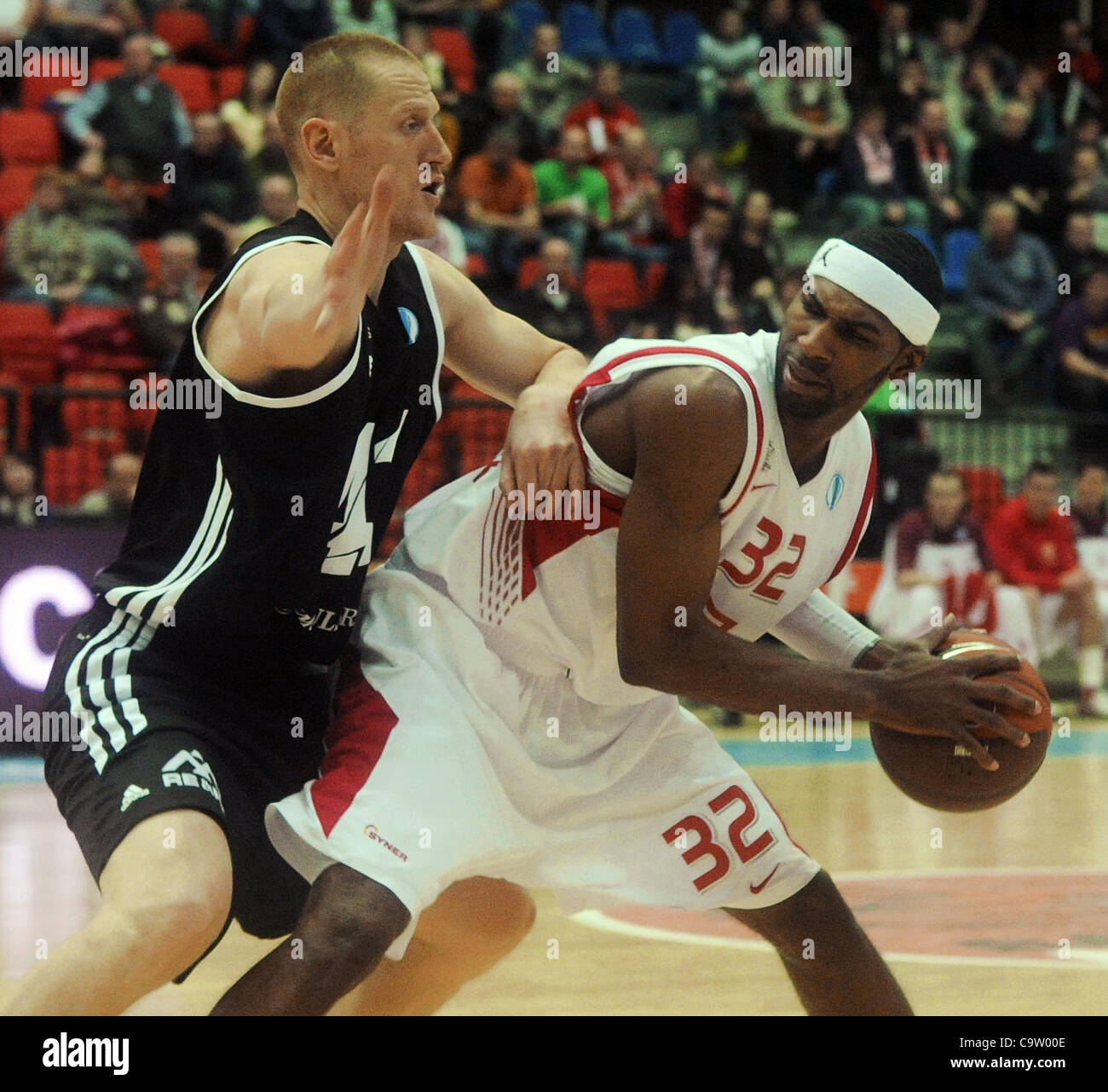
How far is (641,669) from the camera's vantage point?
10.2 ft

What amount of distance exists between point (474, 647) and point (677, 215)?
9958 millimetres

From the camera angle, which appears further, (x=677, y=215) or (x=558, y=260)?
(x=677, y=215)

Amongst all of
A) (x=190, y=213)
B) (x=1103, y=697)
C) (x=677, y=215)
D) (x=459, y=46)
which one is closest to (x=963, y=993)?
(x=1103, y=697)

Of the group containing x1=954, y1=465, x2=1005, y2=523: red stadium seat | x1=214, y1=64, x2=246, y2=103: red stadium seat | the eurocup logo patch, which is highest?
x1=214, y1=64, x2=246, y2=103: red stadium seat

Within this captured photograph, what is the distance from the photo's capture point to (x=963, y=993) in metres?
4.41

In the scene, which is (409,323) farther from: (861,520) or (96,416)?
(96,416)

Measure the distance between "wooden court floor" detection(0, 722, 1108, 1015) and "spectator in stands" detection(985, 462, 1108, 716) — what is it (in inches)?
132

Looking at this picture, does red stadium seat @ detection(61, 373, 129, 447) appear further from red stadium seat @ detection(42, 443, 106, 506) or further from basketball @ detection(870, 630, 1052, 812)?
basketball @ detection(870, 630, 1052, 812)

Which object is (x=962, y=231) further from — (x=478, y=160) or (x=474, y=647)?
(x=474, y=647)

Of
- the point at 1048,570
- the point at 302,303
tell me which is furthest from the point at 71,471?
the point at 302,303

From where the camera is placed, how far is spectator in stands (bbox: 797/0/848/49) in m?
14.6

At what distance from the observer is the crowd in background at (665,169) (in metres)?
10.8

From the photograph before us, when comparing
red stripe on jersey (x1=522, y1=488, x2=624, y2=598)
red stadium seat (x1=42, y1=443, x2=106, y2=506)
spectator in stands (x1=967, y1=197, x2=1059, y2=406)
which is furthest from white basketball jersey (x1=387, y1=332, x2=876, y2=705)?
spectator in stands (x1=967, y1=197, x2=1059, y2=406)

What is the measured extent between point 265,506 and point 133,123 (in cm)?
879
